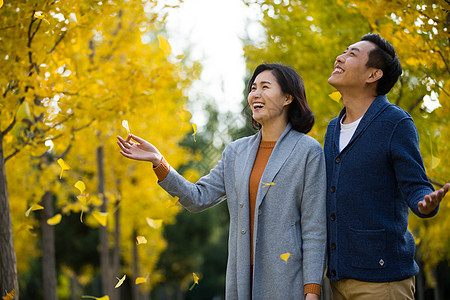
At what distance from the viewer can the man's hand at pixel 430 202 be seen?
6.25 feet

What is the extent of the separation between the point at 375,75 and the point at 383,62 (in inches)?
3.1

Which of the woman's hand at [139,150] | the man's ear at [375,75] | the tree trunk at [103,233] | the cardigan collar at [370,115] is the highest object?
the man's ear at [375,75]

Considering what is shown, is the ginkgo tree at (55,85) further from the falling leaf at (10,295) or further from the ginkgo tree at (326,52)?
the ginkgo tree at (326,52)

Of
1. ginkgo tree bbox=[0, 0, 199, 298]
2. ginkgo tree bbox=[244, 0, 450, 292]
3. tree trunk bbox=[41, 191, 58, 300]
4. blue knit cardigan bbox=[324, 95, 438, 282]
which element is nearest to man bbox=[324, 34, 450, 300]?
blue knit cardigan bbox=[324, 95, 438, 282]

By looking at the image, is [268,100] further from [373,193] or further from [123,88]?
[123,88]

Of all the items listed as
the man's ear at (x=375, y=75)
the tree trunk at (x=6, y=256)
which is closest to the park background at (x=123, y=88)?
the tree trunk at (x=6, y=256)

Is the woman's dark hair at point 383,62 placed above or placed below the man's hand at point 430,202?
above

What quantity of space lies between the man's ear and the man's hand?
77 centimetres

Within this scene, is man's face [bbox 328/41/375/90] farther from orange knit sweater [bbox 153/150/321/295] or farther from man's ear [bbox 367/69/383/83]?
orange knit sweater [bbox 153/150/321/295]

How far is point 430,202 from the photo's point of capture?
194cm

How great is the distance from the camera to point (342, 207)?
2.37 metres

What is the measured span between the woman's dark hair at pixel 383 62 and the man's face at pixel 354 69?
0.08 ft

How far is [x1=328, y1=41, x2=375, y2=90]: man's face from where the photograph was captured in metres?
2.52

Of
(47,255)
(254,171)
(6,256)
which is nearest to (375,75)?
(254,171)
